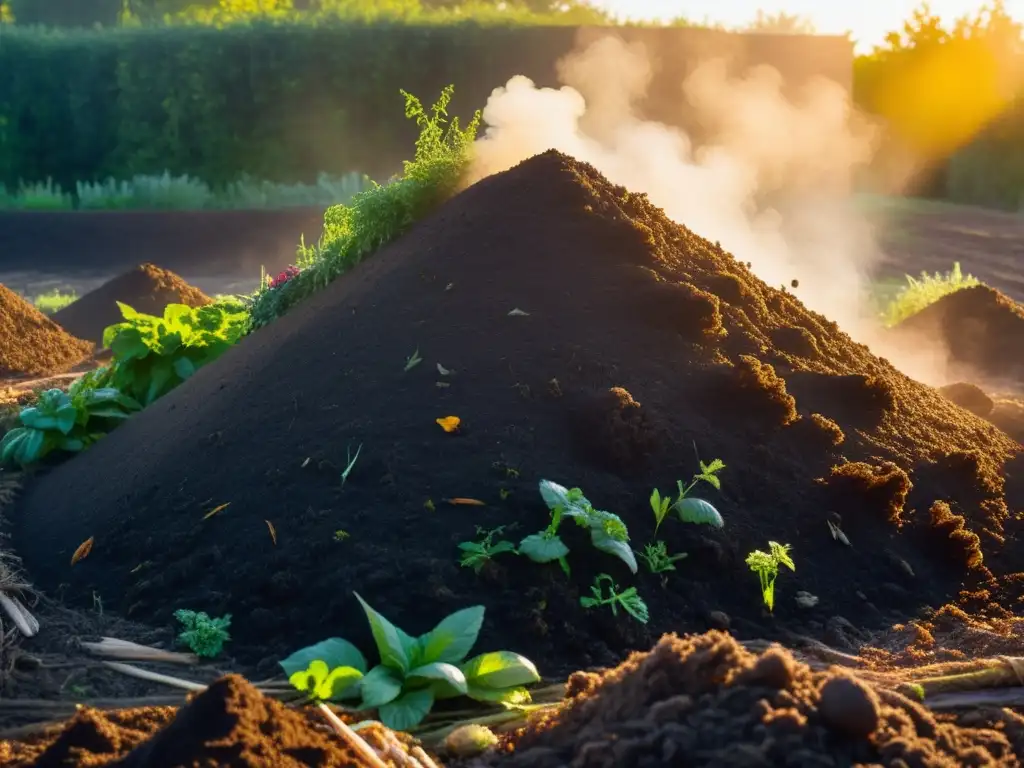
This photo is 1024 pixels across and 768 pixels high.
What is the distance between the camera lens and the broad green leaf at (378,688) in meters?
2.71

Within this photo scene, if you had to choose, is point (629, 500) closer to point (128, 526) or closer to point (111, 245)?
point (128, 526)

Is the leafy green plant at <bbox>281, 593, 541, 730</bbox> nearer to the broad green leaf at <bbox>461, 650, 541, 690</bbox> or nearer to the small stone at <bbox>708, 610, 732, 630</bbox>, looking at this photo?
the broad green leaf at <bbox>461, 650, 541, 690</bbox>

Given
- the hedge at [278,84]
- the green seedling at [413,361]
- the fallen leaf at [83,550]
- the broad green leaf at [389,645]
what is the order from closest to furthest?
1. the broad green leaf at [389,645]
2. the fallen leaf at [83,550]
3. the green seedling at [413,361]
4. the hedge at [278,84]

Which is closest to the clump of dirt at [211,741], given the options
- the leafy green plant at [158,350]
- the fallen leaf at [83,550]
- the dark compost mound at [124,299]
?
the fallen leaf at [83,550]

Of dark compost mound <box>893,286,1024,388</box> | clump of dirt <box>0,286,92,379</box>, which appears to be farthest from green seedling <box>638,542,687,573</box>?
clump of dirt <box>0,286,92,379</box>

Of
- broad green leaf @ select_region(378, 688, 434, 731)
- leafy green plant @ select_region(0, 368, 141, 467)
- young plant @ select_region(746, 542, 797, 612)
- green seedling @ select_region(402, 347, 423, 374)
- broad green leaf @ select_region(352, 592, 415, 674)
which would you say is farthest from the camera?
leafy green plant @ select_region(0, 368, 141, 467)

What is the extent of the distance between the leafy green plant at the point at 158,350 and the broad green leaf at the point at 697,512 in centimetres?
301

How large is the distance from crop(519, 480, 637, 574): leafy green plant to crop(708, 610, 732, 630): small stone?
0.92ft

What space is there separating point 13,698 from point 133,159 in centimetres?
1879

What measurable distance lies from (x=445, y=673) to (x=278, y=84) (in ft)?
60.8

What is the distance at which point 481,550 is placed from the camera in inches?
131

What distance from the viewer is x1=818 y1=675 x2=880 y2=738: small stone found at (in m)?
2.06

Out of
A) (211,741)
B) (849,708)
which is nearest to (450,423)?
(211,741)

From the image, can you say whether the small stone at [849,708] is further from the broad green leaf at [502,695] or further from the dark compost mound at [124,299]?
the dark compost mound at [124,299]
